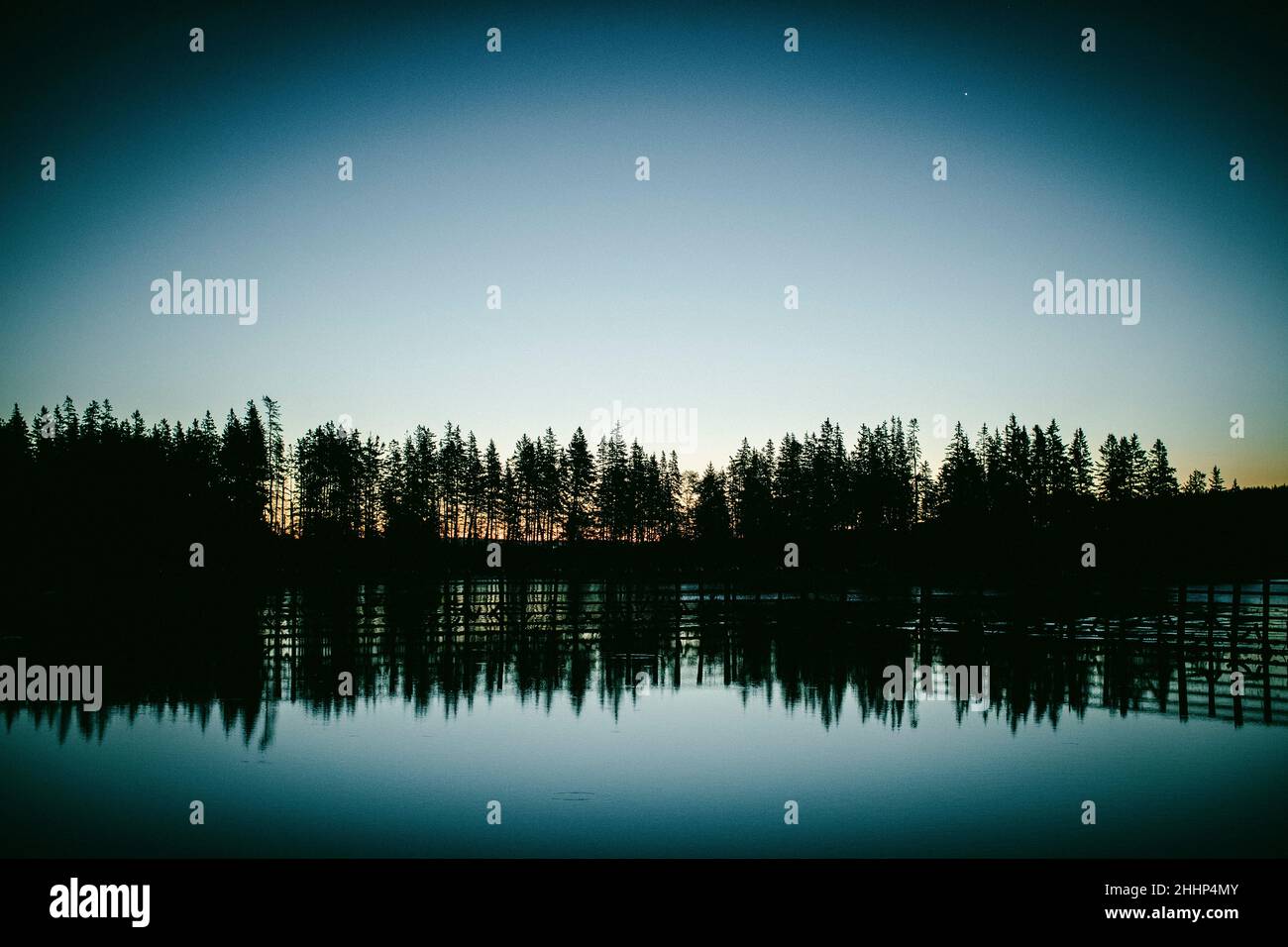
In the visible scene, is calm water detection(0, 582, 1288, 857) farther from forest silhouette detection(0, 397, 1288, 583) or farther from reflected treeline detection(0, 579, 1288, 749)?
forest silhouette detection(0, 397, 1288, 583)

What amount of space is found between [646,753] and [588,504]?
283ft

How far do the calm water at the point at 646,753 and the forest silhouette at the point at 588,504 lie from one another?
23839mm

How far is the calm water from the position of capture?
16.5 m

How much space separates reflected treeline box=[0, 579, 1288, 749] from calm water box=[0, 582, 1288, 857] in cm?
22

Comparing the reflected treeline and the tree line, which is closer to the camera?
the reflected treeline

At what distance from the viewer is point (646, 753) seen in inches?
862

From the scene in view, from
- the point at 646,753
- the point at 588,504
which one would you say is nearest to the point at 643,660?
the point at 646,753

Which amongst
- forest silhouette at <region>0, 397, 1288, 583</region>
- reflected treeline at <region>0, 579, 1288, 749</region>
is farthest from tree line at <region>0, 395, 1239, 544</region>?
reflected treeline at <region>0, 579, 1288, 749</region>

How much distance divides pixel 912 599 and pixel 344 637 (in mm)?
40885

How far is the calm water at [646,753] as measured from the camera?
649 inches

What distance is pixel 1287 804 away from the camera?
1778 cm
